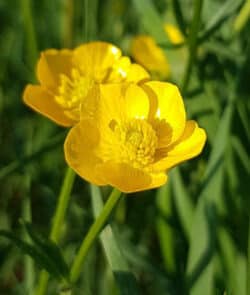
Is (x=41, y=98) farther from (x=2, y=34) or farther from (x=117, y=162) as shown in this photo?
(x=2, y=34)

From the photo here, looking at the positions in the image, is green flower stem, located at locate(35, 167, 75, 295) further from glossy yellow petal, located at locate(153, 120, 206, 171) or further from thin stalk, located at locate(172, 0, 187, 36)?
thin stalk, located at locate(172, 0, 187, 36)

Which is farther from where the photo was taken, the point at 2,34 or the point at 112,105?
the point at 2,34

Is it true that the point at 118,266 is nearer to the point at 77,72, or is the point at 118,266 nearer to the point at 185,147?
the point at 185,147

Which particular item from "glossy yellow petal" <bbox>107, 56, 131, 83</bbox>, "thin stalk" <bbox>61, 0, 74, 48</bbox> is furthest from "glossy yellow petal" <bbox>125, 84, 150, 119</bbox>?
"thin stalk" <bbox>61, 0, 74, 48</bbox>

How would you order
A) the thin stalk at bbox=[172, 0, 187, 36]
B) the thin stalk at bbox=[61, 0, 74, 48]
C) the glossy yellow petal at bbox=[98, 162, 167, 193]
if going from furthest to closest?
the thin stalk at bbox=[61, 0, 74, 48] < the thin stalk at bbox=[172, 0, 187, 36] < the glossy yellow petal at bbox=[98, 162, 167, 193]

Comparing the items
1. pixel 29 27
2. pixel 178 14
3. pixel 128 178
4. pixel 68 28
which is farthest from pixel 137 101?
pixel 68 28

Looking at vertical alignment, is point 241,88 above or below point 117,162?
below

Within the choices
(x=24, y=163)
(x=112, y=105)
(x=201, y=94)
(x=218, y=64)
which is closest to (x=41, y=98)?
(x=112, y=105)

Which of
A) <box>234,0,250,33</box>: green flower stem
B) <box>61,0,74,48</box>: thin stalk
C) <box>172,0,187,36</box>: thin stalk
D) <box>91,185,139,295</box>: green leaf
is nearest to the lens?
<box>91,185,139,295</box>: green leaf

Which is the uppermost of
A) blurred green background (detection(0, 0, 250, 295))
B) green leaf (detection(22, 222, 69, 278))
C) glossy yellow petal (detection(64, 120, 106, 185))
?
glossy yellow petal (detection(64, 120, 106, 185))

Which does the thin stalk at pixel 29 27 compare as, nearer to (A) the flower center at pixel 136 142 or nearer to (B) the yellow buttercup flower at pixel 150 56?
(B) the yellow buttercup flower at pixel 150 56
